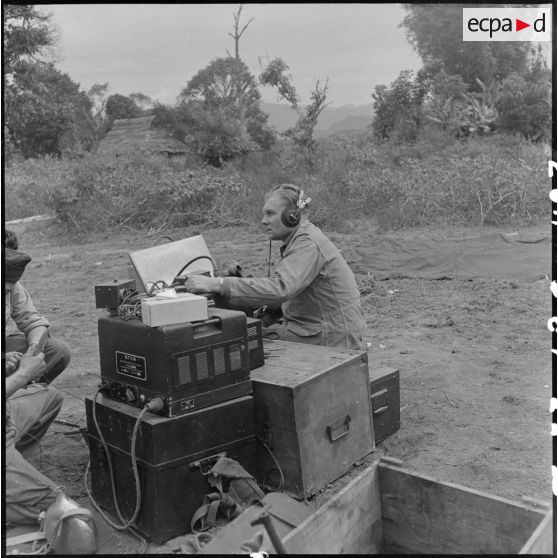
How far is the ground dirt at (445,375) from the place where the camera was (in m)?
4.01

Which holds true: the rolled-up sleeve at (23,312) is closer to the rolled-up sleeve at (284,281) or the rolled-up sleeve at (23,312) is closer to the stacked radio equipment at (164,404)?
the stacked radio equipment at (164,404)

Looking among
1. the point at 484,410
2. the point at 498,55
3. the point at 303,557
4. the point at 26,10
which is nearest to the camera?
the point at 303,557

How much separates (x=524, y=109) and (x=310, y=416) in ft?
73.0

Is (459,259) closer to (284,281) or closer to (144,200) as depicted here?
(284,281)

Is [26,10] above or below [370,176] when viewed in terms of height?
above

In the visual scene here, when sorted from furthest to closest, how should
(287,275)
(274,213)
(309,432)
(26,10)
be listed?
(26,10)
(274,213)
(287,275)
(309,432)

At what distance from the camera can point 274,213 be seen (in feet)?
14.6

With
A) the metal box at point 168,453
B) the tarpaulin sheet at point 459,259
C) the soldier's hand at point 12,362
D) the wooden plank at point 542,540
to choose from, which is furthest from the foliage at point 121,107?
the wooden plank at point 542,540

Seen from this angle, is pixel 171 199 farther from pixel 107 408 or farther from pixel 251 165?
pixel 107 408

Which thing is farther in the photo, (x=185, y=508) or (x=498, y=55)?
(x=498, y=55)

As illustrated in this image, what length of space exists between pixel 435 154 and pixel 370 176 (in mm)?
4226

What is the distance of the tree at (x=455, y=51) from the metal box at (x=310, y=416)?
24.1 m


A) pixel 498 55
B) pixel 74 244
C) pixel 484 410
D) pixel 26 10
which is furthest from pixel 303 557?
pixel 498 55

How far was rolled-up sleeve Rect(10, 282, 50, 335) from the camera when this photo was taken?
177 inches
